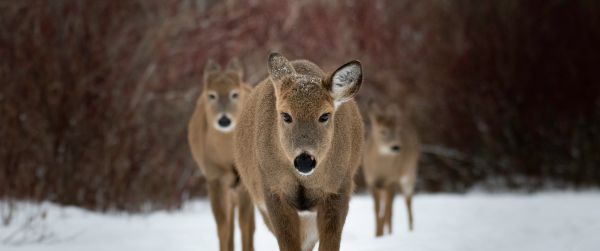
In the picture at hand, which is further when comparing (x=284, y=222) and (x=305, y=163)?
(x=284, y=222)

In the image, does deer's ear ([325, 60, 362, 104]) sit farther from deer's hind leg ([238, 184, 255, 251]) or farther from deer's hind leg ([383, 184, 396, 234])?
deer's hind leg ([383, 184, 396, 234])

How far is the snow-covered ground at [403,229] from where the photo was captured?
834 cm

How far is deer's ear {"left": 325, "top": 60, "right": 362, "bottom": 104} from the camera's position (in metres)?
5.49

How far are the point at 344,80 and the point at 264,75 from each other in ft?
34.7

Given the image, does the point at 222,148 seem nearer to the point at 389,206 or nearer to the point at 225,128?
the point at 225,128

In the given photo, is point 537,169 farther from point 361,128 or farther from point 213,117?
point 361,128

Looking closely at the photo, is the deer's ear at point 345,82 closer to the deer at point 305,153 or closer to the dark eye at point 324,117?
the deer at point 305,153

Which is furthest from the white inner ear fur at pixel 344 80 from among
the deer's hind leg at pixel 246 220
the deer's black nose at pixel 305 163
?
the deer's hind leg at pixel 246 220

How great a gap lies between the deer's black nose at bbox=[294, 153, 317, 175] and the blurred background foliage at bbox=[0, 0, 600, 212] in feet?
21.4

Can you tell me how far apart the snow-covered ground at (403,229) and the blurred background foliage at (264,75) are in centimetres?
71

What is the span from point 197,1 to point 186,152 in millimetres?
3105

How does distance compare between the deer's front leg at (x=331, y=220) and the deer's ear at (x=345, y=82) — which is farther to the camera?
the deer's front leg at (x=331, y=220)

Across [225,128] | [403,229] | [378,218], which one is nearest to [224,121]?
[225,128]

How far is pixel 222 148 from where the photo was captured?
8539 millimetres
